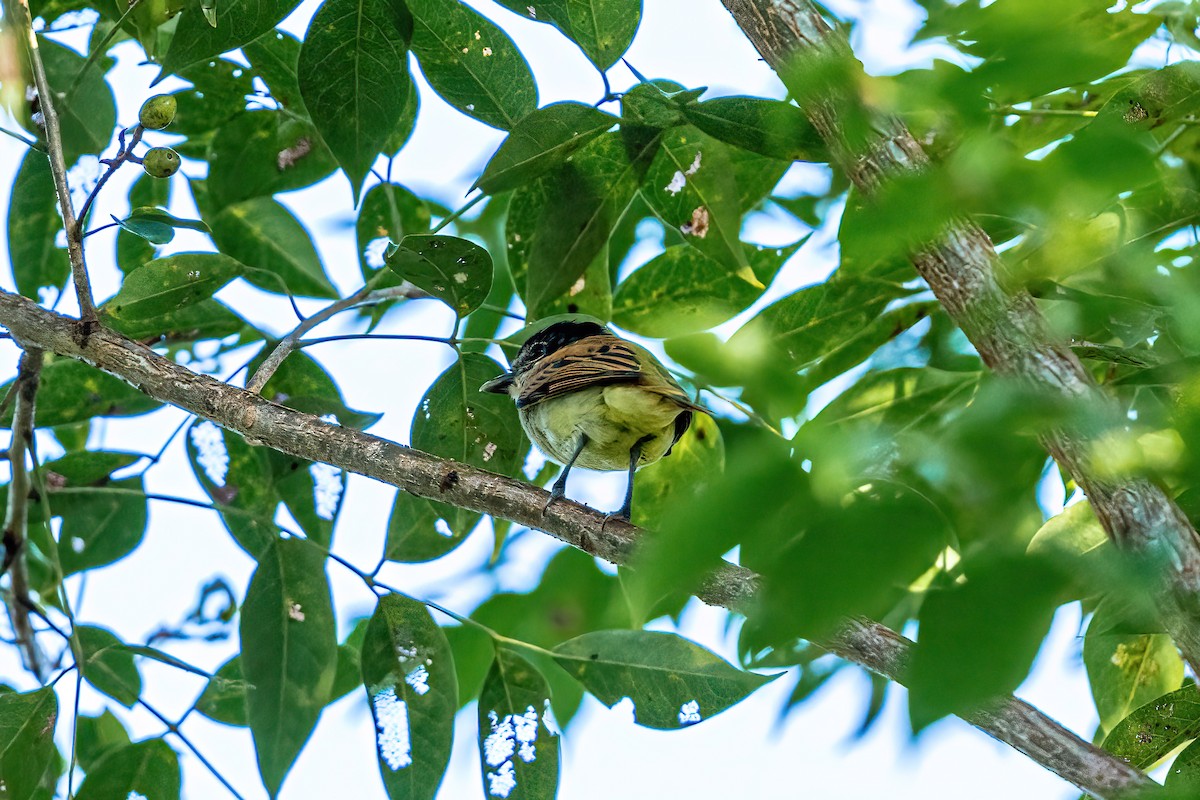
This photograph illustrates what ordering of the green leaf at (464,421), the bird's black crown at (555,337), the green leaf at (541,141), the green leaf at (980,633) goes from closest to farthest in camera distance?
the green leaf at (980,633)
the green leaf at (541,141)
the green leaf at (464,421)
the bird's black crown at (555,337)

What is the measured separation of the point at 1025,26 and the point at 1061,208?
152 mm

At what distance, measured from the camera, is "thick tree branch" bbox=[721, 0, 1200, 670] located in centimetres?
109

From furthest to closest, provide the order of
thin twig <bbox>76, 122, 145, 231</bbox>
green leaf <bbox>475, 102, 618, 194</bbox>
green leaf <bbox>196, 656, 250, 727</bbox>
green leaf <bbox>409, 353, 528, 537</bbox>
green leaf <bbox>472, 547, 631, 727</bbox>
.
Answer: green leaf <bbox>196, 656, 250, 727</bbox> → green leaf <bbox>409, 353, 528, 537</bbox> → green leaf <bbox>475, 102, 618, 194</bbox> → thin twig <bbox>76, 122, 145, 231</bbox> → green leaf <bbox>472, 547, 631, 727</bbox>

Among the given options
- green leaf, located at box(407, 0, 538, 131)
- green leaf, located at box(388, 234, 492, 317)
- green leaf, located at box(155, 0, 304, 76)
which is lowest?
green leaf, located at box(388, 234, 492, 317)

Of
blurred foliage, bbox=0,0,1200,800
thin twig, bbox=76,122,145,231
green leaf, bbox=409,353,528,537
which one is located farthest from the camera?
green leaf, bbox=409,353,528,537

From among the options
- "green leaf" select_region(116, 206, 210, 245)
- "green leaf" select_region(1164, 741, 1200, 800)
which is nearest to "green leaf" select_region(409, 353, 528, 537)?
"green leaf" select_region(116, 206, 210, 245)

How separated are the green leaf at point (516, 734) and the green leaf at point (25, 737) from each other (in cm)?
99

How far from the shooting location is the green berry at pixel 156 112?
2.08m

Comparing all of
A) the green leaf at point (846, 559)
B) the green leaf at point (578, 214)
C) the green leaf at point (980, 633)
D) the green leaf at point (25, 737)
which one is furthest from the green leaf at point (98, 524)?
the green leaf at point (980, 633)

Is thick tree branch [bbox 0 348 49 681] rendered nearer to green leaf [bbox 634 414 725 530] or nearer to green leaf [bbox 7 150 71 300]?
green leaf [bbox 7 150 71 300]

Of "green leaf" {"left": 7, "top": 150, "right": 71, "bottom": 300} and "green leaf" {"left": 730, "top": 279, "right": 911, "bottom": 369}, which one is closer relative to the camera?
"green leaf" {"left": 730, "top": 279, "right": 911, "bottom": 369}

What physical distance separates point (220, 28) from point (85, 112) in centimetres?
73

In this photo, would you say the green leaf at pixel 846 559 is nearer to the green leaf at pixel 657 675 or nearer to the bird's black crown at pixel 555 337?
the green leaf at pixel 657 675

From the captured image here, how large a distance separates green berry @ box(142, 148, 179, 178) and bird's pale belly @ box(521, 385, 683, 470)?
3.93 ft
